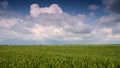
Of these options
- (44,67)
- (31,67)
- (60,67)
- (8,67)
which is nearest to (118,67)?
(60,67)

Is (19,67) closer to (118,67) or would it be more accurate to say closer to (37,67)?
(37,67)

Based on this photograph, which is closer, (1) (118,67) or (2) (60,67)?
(2) (60,67)

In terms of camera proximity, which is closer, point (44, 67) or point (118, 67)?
point (44, 67)

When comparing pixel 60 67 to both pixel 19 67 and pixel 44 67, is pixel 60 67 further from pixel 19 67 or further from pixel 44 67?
pixel 19 67

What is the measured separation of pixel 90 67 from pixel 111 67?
62.5 inches

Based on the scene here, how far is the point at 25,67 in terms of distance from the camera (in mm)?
11289

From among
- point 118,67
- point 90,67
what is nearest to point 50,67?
point 90,67

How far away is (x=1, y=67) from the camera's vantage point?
36.9 ft

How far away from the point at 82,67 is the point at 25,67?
432 cm

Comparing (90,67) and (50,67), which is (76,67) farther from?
(50,67)

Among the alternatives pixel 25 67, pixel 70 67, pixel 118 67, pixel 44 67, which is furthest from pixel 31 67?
pixel 118 67

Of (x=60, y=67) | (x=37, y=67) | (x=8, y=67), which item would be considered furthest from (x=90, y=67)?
(x=8, y=67)

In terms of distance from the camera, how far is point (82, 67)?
11125 mm

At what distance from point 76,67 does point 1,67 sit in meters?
5.69
